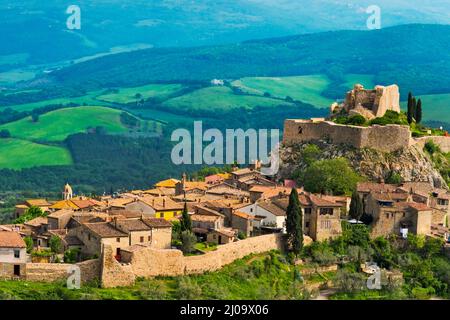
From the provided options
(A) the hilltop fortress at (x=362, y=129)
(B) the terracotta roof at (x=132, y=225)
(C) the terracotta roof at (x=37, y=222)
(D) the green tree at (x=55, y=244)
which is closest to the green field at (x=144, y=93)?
(A) the hilltop fortress at (x=362, y=129)

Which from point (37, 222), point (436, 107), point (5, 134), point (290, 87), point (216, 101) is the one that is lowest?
point (290, 87)

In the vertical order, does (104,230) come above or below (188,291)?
above

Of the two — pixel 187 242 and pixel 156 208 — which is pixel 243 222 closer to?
pixel 156 208

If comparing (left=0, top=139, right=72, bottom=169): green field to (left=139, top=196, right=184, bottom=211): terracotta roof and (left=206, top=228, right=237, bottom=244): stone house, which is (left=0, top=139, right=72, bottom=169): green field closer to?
(left=139, top=196, right=184, bottom=211): terracotta roof

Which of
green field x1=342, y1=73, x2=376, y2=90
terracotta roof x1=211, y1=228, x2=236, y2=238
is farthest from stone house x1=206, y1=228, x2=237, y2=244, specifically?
green field x1=342, y1=73, x2=376, y2=90

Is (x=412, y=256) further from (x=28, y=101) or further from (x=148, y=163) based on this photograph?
(x=28, y=101)

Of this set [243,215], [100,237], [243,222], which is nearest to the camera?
[100,237]

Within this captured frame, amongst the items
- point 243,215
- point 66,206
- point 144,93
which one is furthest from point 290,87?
point 243,215
